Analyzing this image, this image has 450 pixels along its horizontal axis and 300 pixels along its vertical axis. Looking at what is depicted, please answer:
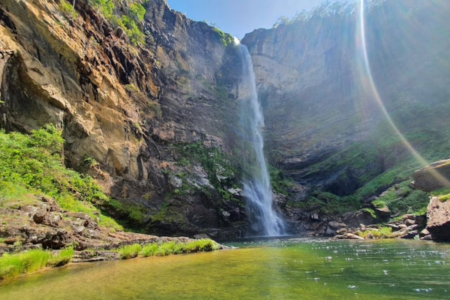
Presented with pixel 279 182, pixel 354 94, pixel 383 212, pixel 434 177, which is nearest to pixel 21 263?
pixel 434 177

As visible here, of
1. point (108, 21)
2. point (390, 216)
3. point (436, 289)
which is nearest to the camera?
point (436, 289)

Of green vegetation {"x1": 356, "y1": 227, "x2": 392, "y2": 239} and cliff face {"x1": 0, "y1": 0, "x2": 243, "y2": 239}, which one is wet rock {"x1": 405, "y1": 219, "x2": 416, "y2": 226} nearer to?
green vegetation {"x1": 356, "y1": 227, "x2": 392, "y2": 239}

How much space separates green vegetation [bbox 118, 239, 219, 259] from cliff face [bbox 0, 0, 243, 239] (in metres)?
9.06

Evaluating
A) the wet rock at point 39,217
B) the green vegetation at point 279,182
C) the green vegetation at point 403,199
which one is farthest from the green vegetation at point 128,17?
the green vegetation at point 403,199

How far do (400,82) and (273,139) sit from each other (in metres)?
24.3

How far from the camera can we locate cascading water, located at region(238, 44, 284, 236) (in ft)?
113

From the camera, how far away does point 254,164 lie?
44.1m

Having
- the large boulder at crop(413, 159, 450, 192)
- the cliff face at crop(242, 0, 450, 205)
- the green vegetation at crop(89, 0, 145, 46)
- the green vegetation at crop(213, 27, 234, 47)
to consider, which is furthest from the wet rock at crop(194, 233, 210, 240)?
the green vegetation at crop(213, 27, 234, 47)

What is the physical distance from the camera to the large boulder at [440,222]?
1360 centimetres

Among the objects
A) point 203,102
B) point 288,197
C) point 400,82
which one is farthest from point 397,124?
point 203,102

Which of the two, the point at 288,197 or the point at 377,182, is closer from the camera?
the point at 377,182

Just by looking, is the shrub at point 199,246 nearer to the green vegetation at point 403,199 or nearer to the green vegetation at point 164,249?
the green vegetation at point 164,249

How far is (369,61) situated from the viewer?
53.9 m

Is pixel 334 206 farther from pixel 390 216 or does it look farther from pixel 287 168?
pixel 287 168
